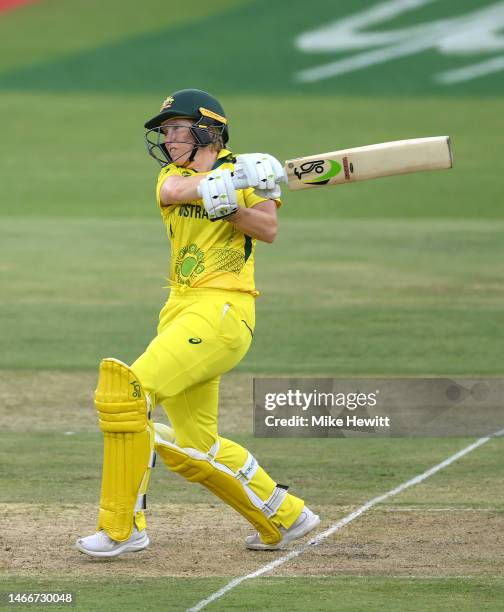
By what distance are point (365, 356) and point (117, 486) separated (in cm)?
647

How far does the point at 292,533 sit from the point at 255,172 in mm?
1782

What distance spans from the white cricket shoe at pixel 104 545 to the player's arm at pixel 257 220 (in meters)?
1.45

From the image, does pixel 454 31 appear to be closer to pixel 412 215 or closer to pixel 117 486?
pixel 412 215

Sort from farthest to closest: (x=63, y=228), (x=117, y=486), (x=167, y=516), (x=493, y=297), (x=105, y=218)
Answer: (x=105, y=218), (x=63, y=228), (x=493, y=297), (x=167, y=516), (x=117, y=486)

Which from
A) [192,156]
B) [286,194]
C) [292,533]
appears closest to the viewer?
[192,156]

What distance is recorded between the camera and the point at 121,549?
6559 mm

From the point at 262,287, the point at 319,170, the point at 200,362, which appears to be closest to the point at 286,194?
the point at 262,287

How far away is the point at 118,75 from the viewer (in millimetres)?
34062

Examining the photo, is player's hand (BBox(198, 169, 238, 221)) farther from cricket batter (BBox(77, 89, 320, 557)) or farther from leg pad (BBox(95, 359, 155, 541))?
Answer: leg pad (BBox(95, 359, 155, 541))

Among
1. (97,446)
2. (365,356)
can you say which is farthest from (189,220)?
(365,356)

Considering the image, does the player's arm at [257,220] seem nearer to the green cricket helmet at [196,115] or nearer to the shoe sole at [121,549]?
the green cricket helmet at [196,115]

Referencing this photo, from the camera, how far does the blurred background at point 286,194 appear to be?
45.5ft

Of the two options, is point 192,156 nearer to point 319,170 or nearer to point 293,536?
point 319,170

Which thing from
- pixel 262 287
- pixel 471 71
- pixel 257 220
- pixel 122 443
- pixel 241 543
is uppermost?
pixel 471 71
